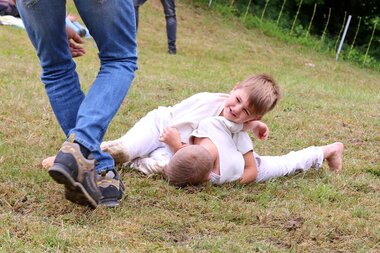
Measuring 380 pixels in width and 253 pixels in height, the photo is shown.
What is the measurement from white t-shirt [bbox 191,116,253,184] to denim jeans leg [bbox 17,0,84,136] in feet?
2.17

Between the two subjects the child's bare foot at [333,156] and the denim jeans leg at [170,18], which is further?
the denim jeans leg at [170,18]

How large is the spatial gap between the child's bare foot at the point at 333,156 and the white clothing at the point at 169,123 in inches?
26.9

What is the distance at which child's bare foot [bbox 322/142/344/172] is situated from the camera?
338 centimetres

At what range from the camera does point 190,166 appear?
2717 mm

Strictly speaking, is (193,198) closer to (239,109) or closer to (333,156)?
(239,109)

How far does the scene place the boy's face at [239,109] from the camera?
291 cm

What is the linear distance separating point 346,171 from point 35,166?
1.70 metres

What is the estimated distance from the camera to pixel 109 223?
221 centimetres

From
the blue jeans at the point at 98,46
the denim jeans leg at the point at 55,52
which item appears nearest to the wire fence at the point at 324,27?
the denim jeans leg at the point at 55,52

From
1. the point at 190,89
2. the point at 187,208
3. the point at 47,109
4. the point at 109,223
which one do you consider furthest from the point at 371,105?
the point at 109,223

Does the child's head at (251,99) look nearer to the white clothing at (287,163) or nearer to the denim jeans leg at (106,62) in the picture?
the white clothing at (287,163)

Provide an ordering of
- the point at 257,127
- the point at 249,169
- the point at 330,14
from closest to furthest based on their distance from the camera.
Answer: the point at 249,169, the point at 257,127, the point at 330,14

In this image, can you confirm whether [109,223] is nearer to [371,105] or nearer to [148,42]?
[371,105]

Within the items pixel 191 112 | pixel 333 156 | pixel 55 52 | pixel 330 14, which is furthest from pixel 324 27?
pixel 55 52
